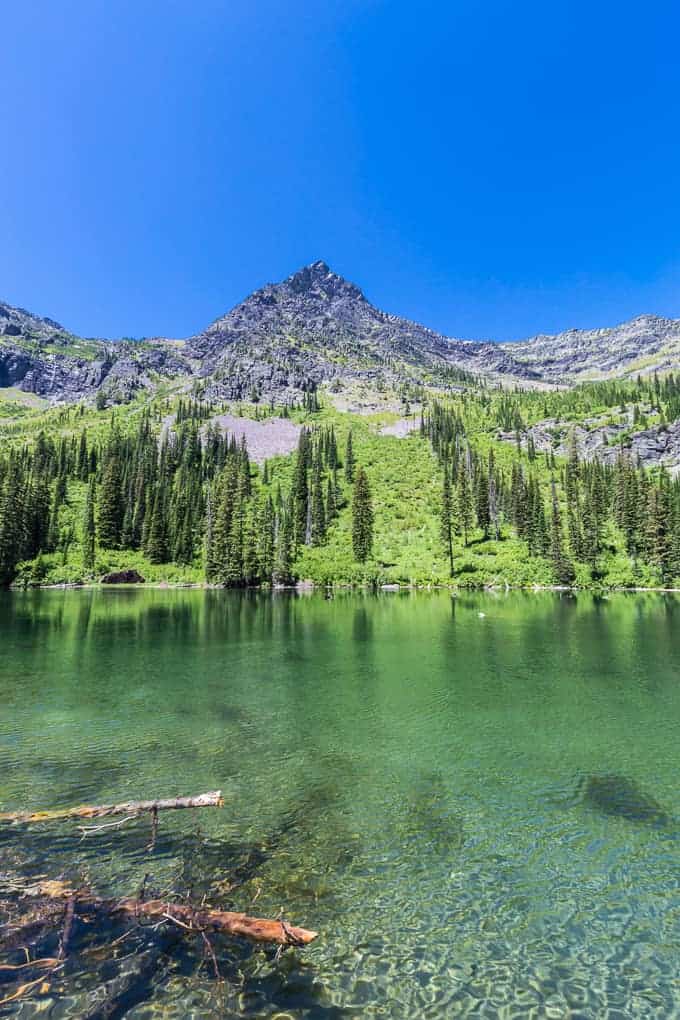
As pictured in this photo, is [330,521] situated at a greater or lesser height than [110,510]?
lesser

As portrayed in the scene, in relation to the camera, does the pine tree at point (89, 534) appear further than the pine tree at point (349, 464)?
No

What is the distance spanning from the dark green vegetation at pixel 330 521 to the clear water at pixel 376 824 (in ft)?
226

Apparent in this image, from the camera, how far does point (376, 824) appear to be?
1324 cm

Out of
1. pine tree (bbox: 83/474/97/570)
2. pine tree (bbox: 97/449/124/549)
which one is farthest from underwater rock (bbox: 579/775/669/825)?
pine tree (bbox: 97/449/124/549)

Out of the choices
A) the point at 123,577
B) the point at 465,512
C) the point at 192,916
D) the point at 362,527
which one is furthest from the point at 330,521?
the point at 192,916

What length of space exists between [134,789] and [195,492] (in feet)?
404

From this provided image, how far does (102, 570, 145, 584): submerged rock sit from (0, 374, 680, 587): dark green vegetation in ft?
8.76

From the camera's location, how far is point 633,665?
3234cm

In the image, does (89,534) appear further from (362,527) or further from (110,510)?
(362,527)

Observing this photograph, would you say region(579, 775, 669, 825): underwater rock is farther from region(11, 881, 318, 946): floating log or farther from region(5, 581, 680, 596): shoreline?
region(5, 581, 680, 596): shoreline

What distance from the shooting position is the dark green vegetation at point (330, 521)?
100250 mm

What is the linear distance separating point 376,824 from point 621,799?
7687 millimetres

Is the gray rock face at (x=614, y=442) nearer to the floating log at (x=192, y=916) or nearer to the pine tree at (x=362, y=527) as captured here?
the pine tree at (x=362, y=527)

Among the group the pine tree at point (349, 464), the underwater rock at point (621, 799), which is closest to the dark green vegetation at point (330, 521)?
the pine tree at point (349, 464)
